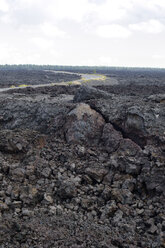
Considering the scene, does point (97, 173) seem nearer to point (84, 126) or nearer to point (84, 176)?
point (84, 176)

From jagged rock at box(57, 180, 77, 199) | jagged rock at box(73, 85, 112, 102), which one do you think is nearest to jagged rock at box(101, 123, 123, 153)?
jagged rock at box(57, 180, 77, 199)

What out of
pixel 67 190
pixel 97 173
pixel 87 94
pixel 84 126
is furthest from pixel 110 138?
pixel 87 94

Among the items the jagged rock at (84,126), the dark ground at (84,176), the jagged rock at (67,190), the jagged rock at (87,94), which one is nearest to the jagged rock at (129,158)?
the dark ground at (84,176)

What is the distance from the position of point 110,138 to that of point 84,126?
3.97 feet

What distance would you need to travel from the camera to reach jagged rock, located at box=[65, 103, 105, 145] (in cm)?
991

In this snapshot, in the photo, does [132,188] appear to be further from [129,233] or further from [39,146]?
[39,146]

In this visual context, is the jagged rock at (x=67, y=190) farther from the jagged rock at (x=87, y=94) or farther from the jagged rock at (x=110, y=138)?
the jagged rock at (x=87, y=94)

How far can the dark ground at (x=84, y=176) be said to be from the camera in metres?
6.03

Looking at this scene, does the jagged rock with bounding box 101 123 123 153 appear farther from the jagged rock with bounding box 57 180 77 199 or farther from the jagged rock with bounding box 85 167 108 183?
the jagged rock with bounding box 57 180 77 199

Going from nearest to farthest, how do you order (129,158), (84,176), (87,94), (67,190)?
(67,190) → (84,176) → (129,158) → (87,94)

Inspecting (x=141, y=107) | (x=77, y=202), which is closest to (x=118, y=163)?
(x=77, y=202)

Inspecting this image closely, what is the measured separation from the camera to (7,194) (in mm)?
7203

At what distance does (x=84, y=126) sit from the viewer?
1021cm

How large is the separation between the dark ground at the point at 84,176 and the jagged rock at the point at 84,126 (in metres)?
0.04
